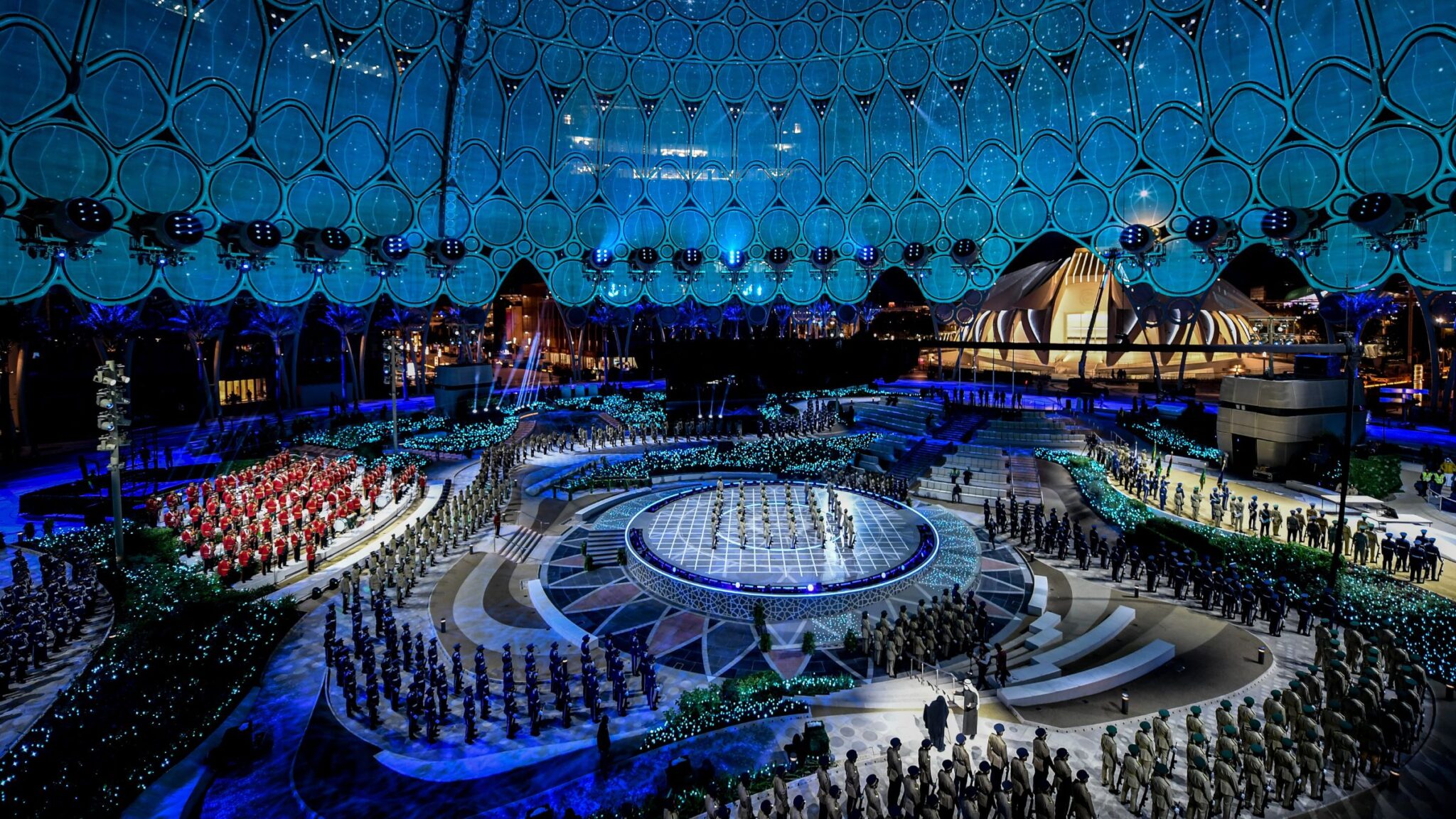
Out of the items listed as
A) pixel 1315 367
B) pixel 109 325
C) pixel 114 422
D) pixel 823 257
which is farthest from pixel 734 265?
pixel 114 422

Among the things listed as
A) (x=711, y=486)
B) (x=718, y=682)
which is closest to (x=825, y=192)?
(x=711, y=486)

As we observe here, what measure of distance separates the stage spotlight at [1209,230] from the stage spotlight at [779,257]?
20.0m

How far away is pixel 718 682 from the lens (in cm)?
1203

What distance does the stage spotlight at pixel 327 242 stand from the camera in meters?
32.4

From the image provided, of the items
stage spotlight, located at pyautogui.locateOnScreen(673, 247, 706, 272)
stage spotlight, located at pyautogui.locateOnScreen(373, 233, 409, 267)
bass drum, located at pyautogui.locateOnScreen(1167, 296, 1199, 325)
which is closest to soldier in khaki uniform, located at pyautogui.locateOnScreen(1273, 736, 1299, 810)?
bass drum, located at pyautogui.locateOnScreen(1167, 296, 1199, 325)

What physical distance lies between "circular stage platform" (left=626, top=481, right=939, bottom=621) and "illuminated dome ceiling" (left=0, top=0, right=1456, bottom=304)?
23.4 meters

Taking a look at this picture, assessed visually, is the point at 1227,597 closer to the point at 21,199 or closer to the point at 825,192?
the point at 825,192

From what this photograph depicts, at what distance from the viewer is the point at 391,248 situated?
34219 mm

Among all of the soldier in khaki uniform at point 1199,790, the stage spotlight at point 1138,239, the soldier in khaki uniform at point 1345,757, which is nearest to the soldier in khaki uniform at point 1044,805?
the soldier in khaki uniform at point 1199,790

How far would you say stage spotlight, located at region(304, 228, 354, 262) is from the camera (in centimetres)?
3238

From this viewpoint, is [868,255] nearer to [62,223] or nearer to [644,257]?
[644,257]

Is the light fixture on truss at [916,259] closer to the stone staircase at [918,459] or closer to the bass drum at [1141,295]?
the bass drum at [1141,295]

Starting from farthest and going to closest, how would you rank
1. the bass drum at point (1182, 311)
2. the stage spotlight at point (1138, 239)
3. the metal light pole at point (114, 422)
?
the bass drum at point (1182, 311), the stage spotlight at point (1138, 239), the metal light pole at point (114, 422)

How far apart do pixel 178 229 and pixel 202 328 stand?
492 inches
